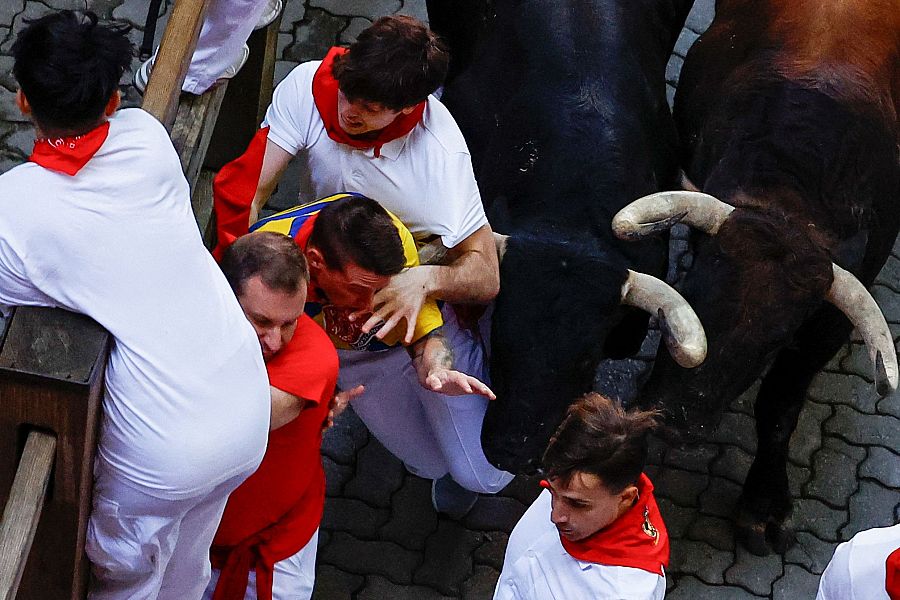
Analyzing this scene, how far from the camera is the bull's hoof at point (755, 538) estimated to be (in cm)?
489

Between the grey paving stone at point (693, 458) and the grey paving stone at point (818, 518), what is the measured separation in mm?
399

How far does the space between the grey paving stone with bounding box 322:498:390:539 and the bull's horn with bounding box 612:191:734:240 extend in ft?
4.81

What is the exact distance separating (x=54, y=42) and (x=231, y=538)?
1492 mm

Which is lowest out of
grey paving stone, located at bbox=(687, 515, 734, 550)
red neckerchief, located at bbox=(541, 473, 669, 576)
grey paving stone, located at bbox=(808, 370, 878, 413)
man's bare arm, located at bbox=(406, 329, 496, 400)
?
grey paving stone, located at bbox=(687, 515, 734, 550)

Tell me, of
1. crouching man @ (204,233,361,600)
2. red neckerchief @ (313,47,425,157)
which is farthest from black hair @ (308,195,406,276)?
red neckerchief @ (313,47,425,157)

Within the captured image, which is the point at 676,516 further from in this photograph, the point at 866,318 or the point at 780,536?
the point at 866,318

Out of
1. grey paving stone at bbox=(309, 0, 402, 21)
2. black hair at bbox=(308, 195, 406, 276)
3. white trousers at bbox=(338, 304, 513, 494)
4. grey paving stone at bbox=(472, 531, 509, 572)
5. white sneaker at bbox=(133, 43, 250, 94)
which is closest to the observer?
black hair at bbox=(308, 195, 406, 276)

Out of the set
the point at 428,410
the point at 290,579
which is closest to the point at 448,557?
the point at 428,410

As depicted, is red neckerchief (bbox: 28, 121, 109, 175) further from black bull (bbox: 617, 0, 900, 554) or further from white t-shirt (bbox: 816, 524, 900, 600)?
black bull (bbox: 617, 0, 900, 554)

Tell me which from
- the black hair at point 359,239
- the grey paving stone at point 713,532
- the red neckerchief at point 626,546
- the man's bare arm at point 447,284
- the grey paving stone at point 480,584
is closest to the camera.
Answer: the red neckerchief at point 626,546

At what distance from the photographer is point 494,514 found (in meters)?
4.88

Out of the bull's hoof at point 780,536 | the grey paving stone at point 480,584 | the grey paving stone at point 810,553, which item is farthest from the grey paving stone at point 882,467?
the grey paving stone at point 480,584

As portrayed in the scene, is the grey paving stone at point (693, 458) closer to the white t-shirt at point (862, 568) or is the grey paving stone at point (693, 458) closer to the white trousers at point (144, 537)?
the white t-shirt at point (862, 568)

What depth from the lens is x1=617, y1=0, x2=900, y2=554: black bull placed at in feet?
14.1
